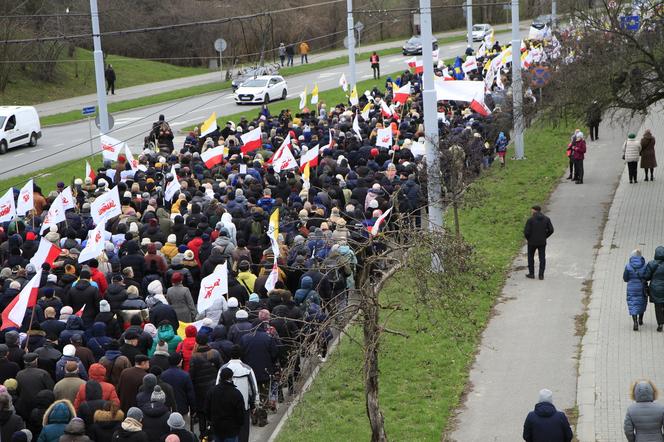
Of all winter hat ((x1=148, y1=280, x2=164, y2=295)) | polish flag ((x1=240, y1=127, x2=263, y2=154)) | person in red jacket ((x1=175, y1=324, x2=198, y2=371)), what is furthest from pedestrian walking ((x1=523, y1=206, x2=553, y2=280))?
polish flag ((x1=240, y1=127, x2=263, y2=154))

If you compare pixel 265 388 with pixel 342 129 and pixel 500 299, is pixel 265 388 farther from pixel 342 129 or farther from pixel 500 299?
pixel 342 129

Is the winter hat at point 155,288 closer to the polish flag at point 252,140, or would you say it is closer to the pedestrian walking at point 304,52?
the polish flag at point 252,140

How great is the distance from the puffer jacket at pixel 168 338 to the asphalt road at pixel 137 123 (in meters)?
18.6

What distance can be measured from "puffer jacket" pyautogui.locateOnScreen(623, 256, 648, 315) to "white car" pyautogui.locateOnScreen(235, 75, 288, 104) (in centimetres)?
3241

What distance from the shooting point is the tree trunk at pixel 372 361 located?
40.1 feet

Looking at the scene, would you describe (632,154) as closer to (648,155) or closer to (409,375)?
(648,155)

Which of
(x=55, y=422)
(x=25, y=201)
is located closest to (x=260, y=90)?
(x=25, y=201)

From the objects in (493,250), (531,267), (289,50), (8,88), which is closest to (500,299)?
(531,267)

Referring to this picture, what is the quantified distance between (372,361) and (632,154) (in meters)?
17.4

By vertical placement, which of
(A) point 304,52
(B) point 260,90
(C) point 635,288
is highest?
(C) point 635,288

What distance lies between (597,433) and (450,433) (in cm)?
182

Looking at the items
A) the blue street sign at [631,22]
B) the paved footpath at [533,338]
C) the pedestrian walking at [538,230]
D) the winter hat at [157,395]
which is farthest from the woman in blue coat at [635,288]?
the blue street sign at [631,22]

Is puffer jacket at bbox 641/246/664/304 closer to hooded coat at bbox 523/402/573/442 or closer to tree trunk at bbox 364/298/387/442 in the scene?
hooded coat at bbox 523/402/573/442

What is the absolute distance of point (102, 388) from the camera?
1280cm
